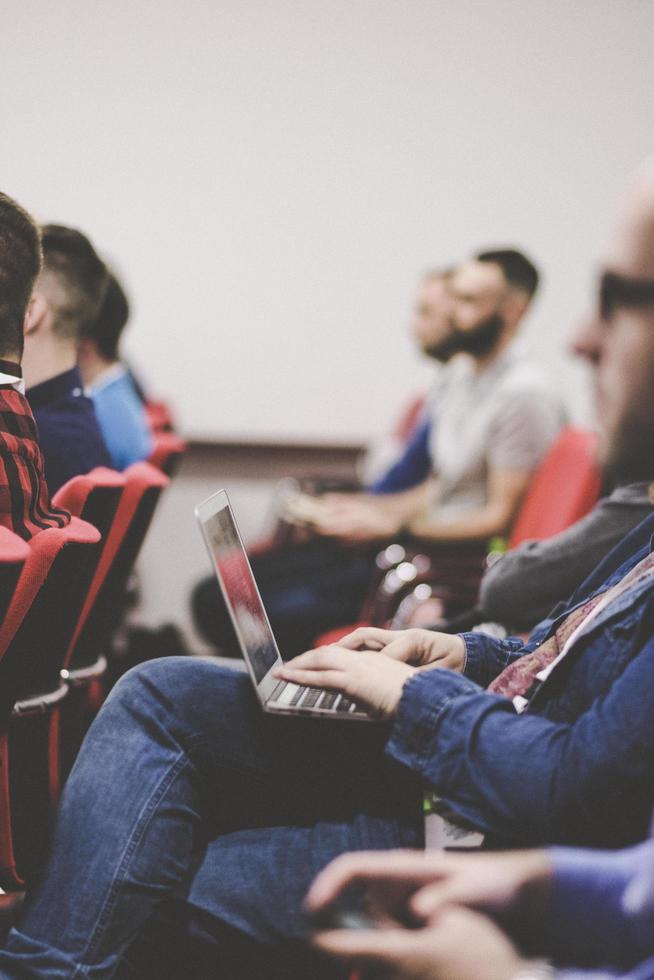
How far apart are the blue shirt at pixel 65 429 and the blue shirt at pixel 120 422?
1.67 ft

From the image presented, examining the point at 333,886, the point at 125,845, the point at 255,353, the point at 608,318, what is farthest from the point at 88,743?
the point at 255,353

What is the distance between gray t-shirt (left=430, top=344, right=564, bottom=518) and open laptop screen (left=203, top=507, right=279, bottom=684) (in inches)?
72.1

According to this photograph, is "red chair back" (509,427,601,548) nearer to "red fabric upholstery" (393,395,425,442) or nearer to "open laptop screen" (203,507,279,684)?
"open laptop screen" (203,507,279,684)

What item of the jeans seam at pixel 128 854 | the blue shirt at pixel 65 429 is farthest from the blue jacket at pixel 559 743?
the blue shirt at pixel 65 429

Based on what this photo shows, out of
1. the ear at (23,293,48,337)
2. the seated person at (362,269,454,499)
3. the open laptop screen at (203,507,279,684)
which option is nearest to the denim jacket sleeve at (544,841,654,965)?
the open laptop screen at (203,507,279,684)

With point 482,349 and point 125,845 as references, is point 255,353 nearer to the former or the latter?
point 482,349

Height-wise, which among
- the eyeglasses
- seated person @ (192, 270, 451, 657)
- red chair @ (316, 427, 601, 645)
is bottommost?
seated person @ (192, 270, 451, 657)

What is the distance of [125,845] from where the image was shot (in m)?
1.29

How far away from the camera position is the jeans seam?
4.06 feet

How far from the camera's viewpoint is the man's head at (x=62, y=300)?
2.20m

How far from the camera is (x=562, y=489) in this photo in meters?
2.59

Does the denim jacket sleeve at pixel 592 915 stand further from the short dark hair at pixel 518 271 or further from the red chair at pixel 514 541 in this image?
the short dark hair at pixel 518 271

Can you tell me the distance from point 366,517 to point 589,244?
2.26m

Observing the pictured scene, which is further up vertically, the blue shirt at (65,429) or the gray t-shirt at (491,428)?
the blue shirt at (65,429)
